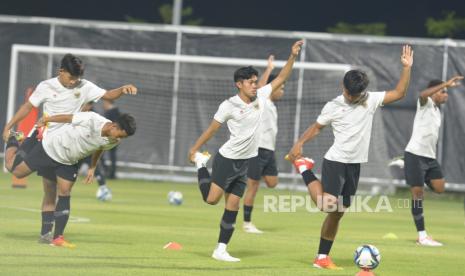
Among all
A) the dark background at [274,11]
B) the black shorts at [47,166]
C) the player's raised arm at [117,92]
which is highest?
the dark background at [274,11]

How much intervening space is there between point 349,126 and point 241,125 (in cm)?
157

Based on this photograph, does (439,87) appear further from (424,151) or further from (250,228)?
(250,228)

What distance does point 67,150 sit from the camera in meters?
13.6

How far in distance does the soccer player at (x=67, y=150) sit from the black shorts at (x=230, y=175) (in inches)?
52.5

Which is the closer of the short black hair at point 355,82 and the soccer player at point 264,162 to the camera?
the short black hair at point 355,82

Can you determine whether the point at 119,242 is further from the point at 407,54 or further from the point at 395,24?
the point at 395,24

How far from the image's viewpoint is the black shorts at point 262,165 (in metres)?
17.2

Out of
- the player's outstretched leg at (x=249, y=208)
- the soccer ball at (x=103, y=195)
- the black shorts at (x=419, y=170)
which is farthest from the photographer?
the soccer ball at (x=103, y=195)

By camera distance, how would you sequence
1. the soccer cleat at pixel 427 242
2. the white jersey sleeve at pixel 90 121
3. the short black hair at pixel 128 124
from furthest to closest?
the soccer cleat at pixel 427 242 < the white jersey sleeve at pixel 90 121 < the short black hair at pixel 128 124

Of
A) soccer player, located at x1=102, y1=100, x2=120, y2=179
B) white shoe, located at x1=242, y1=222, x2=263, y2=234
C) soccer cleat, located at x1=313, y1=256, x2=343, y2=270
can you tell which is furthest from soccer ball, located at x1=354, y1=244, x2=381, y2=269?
soccer player, located at x1=102, y1=100, x2=120, y2=179

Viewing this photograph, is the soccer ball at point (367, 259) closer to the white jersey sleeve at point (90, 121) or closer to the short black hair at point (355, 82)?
the short black hair at point (355, 82)

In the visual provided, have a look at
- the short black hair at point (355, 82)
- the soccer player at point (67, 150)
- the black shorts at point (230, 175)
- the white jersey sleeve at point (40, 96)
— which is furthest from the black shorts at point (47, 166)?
the short black hair at point (355, 82)

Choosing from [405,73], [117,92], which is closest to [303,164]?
[405,73]

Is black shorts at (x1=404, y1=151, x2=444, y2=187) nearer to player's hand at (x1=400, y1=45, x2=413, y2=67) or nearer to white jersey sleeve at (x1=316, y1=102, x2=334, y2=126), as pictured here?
white jersey sleeve at (x1=316, y1=102, x2=334, y2=126)
